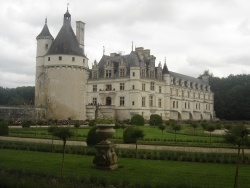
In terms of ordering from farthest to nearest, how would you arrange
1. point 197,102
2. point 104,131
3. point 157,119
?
point 197,102
point 157,119
point 104,131

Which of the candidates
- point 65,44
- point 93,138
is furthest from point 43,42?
point 93,138

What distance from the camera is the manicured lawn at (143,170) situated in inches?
388

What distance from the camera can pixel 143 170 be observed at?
37.9ft

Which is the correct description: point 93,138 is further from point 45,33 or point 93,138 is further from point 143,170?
point 45,33

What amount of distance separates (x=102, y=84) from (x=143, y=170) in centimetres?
3749

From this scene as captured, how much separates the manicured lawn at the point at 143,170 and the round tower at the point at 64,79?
2201 cm

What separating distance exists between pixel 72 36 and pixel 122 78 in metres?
11.0

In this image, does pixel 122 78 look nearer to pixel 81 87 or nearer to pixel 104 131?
pixel 81 87

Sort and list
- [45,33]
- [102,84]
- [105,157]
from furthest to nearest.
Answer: [102,84] < [45,33] < [105,157]

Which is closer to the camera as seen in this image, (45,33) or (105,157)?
(105,157)

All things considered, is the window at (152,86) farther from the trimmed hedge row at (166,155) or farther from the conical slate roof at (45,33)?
the trimmed hedge row at (166,155)

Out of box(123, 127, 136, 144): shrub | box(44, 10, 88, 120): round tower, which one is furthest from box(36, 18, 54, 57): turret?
box(123, 127, 136, 144): shrub

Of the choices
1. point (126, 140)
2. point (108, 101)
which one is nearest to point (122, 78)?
point (108, 101)

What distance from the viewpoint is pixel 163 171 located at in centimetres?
1145
